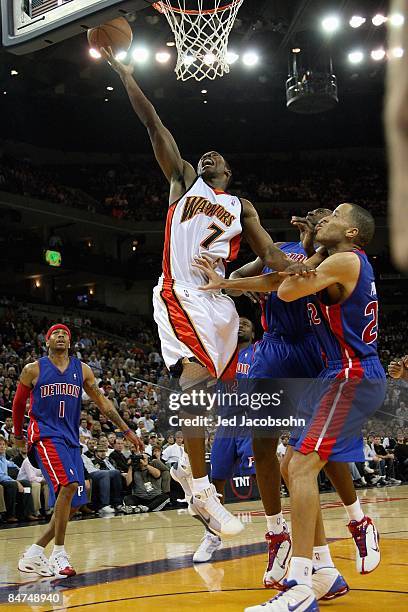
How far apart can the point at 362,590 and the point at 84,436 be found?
838cm

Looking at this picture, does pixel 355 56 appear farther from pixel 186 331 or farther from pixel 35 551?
pixel 186 331

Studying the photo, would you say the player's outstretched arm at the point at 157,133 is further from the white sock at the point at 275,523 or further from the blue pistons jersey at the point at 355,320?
the white sock at the point at 275,523

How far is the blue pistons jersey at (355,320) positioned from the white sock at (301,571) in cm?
113

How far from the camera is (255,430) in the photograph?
524 cm

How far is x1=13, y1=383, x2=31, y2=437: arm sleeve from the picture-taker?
6527mm

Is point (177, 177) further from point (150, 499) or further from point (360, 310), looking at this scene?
point (150, 499)

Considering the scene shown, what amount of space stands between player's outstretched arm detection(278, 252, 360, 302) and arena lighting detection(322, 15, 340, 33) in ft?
46.7

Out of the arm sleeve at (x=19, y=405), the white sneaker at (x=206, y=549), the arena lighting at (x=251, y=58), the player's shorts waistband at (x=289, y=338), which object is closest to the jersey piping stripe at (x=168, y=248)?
the player's shorts waistband at (x=289, y=338)

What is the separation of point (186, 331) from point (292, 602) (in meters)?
1.58

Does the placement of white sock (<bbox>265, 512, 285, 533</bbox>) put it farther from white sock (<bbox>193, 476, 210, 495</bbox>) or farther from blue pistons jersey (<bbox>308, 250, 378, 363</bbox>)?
blue pistons jersey (<bbox>308, 250, 378, 363</bbox>)

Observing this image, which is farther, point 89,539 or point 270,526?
point 89,539

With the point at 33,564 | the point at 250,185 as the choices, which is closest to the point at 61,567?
the point at 33,564

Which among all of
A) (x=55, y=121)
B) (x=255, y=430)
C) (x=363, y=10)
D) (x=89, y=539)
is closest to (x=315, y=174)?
(x=55, y=121)

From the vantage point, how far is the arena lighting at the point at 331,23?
16953 millimetres
